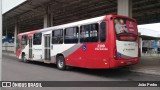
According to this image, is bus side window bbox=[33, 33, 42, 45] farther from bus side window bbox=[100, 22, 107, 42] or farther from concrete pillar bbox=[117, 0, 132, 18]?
bus side window bbox=[100, 22, 107, 42]

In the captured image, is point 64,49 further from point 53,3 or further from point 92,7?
point 92,7

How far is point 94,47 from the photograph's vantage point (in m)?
12.1

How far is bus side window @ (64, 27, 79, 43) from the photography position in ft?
45.2

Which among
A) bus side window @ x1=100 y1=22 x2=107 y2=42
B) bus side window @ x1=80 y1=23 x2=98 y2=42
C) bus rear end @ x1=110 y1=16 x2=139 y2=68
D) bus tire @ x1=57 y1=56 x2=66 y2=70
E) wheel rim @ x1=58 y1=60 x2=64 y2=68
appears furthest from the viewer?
wheel rim @ x1=58 y1=60 x2=64 y2=68

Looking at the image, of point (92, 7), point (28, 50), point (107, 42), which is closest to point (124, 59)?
point (107, 42)

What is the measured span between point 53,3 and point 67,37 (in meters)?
11.6

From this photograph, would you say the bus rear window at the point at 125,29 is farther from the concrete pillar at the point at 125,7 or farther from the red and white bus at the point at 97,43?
the concrete pillar at the point at 125,7

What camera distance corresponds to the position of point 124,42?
11797 mm

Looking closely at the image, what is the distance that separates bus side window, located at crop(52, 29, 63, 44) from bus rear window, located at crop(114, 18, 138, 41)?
4865mm

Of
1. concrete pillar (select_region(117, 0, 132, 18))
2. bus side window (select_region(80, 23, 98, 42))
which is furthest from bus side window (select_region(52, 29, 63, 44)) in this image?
concrete pillar (select_region(117, 0, 132, 18))

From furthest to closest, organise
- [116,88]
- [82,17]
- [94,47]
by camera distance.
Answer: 1. [82,17]
2. [94,47]
3. [116,88]

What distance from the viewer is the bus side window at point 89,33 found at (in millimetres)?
12109

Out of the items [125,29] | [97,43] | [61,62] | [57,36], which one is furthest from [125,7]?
[61,62]

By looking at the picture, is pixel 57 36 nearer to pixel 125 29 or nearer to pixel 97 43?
pixel 97 43
